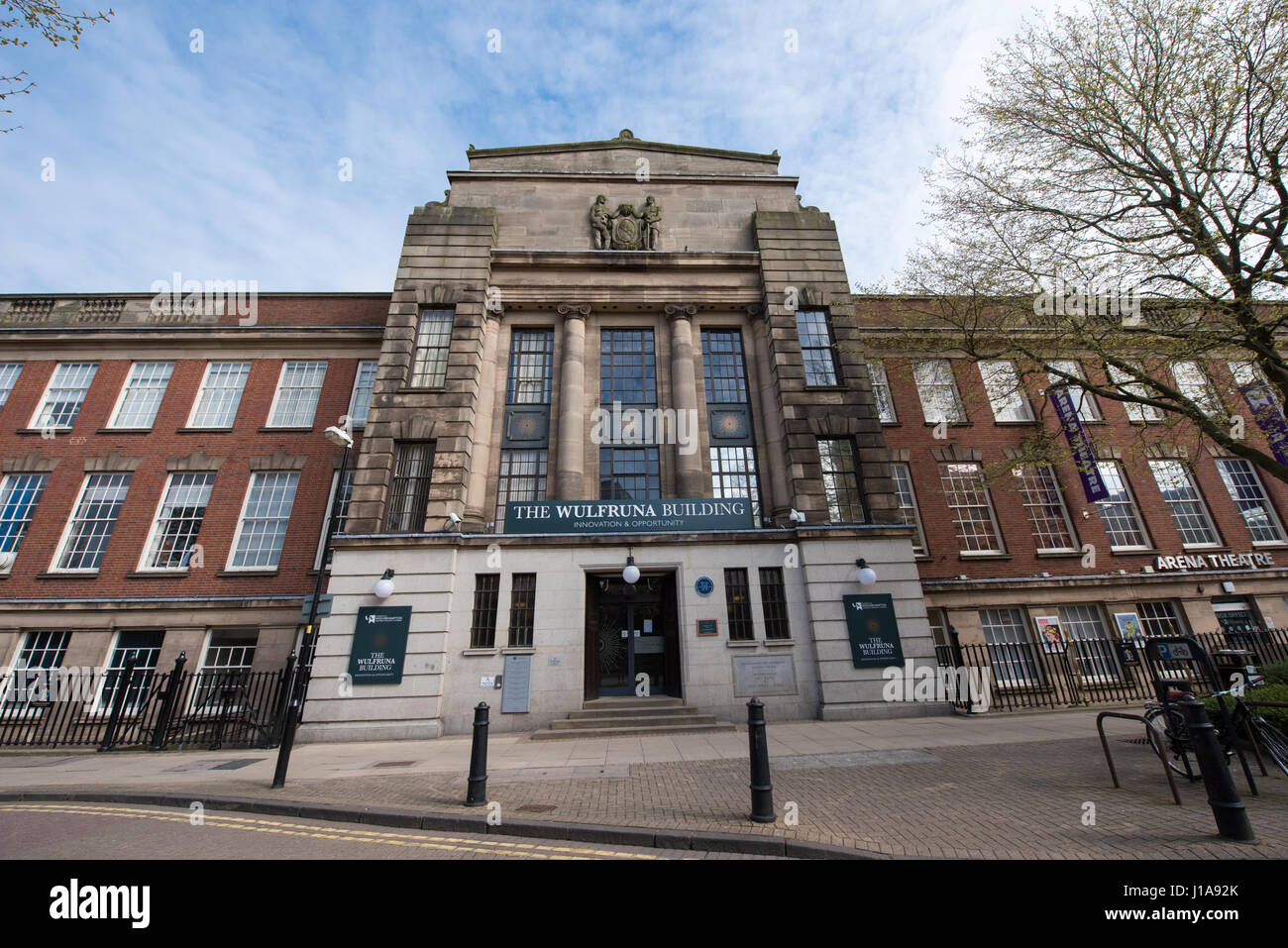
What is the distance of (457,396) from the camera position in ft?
50.2

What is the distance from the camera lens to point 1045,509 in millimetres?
18406

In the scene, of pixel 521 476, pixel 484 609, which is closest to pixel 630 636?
pixel 484 609

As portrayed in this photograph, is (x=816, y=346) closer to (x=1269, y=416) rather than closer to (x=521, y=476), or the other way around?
(x=521, y=476)

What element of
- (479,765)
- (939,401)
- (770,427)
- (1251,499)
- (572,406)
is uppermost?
(939,401)

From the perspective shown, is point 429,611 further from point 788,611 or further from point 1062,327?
point 1062,327

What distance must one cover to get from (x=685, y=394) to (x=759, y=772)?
1236 cm

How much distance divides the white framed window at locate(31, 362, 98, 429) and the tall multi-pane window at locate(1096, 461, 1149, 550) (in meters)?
39.0

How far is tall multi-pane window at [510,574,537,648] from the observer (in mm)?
13208

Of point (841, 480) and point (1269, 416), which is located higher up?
point (1269, 416)

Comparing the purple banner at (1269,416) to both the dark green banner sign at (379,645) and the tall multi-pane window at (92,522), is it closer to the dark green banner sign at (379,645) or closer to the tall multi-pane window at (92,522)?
the dark green banner sign at (379,645)

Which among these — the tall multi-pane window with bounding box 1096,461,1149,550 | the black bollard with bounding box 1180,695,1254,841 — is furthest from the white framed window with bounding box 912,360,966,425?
the black bollard with bounding box 1180,695,1254,841

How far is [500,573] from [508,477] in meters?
3.53

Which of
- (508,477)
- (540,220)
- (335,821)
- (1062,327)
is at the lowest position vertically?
(335,821)

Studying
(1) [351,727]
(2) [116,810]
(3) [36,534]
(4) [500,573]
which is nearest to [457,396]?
(4) [500,573]
